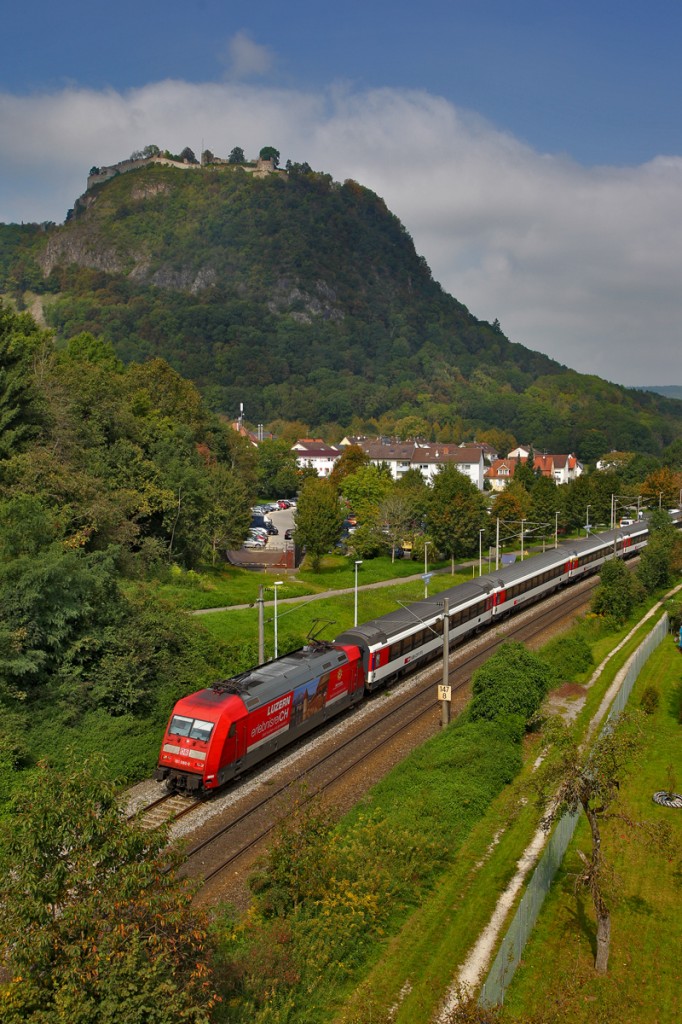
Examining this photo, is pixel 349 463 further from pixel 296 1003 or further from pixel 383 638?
pixel 296 1003

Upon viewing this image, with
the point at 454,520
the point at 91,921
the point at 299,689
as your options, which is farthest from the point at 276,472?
the point at 91,921

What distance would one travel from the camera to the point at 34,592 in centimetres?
3047

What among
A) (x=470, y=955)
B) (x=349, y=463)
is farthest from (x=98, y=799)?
(x=349, y=463)

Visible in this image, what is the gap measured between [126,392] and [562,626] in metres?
43.7

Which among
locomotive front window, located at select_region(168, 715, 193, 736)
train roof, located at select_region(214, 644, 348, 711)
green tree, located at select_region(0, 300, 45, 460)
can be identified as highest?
→ green tree, located at select_region(0, 300, 45, 460)

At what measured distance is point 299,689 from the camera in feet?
98.7

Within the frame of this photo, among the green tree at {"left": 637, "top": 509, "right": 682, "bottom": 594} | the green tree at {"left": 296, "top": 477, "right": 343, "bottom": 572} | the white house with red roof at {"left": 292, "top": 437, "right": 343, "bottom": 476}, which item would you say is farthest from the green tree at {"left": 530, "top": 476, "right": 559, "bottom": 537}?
the white house with red roof at {"left": 292, "top": 437, "right": 343, "bottom": 476}

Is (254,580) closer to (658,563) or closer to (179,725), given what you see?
(658,563)

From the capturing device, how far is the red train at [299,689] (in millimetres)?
25812

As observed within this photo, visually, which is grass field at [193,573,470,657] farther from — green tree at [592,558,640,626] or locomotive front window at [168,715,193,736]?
locomotive front window at [168,715,193,736]

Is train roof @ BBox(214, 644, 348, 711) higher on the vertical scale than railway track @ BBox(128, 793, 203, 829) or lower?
higher

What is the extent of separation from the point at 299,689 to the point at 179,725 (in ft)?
17.9

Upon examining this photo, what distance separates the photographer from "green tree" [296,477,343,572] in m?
67.3

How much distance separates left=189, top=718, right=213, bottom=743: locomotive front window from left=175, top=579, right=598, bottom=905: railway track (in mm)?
2728
